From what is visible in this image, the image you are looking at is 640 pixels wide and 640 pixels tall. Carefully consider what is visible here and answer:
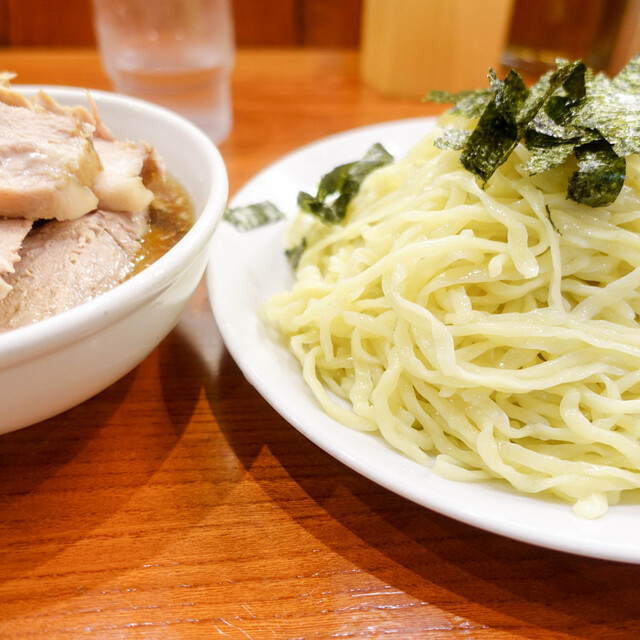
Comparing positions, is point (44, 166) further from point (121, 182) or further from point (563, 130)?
point (563, 130)

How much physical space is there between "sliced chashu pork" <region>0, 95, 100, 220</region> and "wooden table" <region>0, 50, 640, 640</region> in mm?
459

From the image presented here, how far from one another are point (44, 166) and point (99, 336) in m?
0.38

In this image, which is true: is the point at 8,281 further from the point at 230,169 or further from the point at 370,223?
the point at 230,169

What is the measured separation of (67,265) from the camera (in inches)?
43.0

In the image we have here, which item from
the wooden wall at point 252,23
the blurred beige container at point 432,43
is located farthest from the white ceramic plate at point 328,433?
the wooden wall at point 252,23

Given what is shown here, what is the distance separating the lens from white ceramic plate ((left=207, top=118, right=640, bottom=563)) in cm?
87

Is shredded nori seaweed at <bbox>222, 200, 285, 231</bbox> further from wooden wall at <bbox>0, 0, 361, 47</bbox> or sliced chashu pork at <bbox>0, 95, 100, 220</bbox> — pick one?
wooden wall at <bbox>0, 0, 361, 47</bbox>

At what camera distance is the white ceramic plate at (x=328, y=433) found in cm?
87

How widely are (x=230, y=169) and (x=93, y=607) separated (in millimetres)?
1865

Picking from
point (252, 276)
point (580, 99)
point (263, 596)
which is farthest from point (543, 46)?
point (263, 596)

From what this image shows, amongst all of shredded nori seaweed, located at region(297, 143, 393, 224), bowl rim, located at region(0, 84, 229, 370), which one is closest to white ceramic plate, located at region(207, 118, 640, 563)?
shredded nori seaweed, located at region(297, 143, 393, 224)

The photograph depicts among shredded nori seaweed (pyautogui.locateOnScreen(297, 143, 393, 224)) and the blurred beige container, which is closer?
shredded nori seaweed (pyautogui.locateOnScreen(297, 143, 393, 224))

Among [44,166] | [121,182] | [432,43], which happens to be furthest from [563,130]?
[432,43]

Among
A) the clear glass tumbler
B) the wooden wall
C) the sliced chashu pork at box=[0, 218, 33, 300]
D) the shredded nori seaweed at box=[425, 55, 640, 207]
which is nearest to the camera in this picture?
the sliced chashu pork at box=[0, 218, 33, 300]
